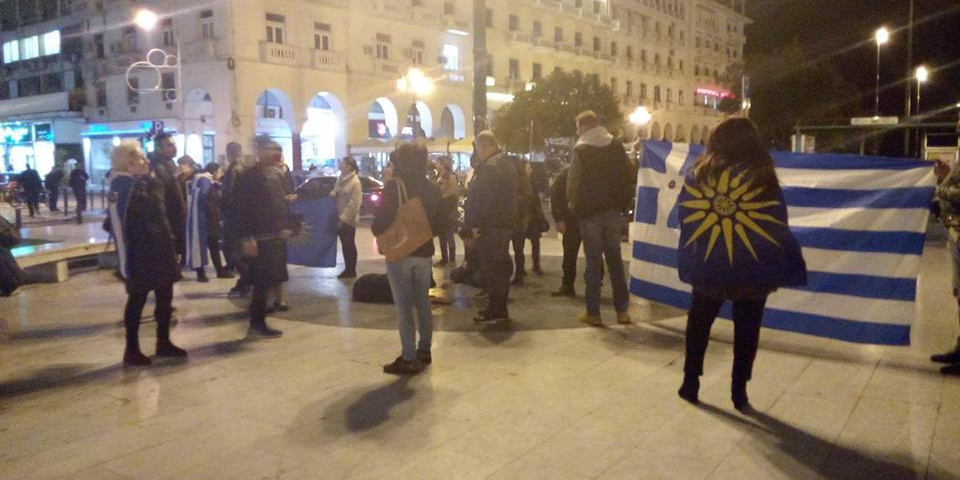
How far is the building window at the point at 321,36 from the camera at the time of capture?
116 feet

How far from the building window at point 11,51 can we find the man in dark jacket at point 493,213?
175ft

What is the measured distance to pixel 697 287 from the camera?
4.71 m

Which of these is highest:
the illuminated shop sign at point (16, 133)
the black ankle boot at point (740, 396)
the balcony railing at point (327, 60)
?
the balcony railing at point (327, 60)

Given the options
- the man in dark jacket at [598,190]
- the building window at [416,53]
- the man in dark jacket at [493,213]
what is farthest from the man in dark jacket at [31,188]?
the man in dark jacket at [598,190]

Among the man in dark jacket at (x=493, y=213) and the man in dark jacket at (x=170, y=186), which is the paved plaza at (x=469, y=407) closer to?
the man in dark jacket at (x=493, y=213)

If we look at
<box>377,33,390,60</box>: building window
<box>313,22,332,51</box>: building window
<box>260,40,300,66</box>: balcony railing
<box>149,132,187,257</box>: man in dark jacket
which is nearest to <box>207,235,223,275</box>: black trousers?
<box>149,132,187,257</box>: man in dark jacket

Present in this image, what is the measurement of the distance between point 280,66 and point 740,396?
32140mm

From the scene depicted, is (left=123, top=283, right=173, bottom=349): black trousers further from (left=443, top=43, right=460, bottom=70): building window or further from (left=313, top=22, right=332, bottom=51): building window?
(left=443, top=43, right=460, bottom=70): building window

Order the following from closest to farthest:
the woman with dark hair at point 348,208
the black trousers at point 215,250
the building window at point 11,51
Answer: the woman with dark hair at point 348,208
the black trousers at point 215,250
the building window at point 11,51

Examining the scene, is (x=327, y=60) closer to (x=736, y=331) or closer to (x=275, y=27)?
(x=275, y=27)

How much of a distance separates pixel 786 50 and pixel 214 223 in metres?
37.9

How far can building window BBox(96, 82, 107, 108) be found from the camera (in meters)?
40.2

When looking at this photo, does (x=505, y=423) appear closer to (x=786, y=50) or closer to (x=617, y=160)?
(x=617, y=160)

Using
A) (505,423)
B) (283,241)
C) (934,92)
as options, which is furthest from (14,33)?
(934,92)
